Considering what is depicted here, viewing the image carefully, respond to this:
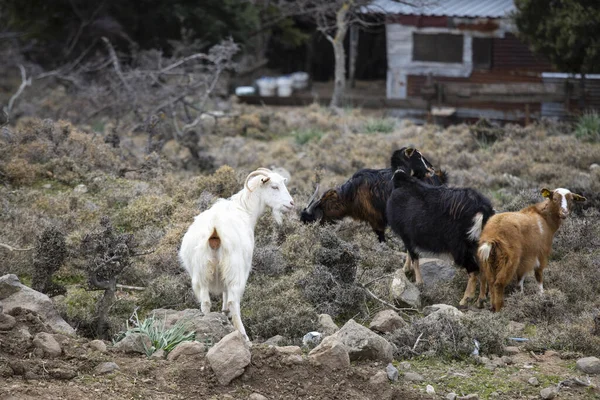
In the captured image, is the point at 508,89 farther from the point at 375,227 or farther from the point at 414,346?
the point at 414,346

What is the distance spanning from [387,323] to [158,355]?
239cm

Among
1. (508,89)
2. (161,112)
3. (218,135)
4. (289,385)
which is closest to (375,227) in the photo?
(289,385)

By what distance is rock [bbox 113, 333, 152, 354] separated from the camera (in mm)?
7262

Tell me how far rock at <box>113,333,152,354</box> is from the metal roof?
19655mm

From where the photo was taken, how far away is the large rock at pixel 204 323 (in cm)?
785

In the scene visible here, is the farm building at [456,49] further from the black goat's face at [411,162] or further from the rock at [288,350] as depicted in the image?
the rock at [288,350]

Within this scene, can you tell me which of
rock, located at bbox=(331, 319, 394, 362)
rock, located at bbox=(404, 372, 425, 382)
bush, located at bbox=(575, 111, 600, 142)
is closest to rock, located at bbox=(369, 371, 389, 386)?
rock, located at bbox=(404, 372, 425, 382)

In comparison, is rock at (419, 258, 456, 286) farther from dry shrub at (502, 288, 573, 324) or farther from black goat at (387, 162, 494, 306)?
dry shrub at (502, 288, 573, 324)

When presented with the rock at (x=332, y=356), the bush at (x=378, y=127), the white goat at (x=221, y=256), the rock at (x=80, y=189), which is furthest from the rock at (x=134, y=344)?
the bush at (x=378, y=127)

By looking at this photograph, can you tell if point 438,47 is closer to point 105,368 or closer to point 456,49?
point 456,49

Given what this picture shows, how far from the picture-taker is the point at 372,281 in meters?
9.78

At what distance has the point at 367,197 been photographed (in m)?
11.6

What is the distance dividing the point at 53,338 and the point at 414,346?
3.17 metres

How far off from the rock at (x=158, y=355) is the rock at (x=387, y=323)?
2.25 metres
